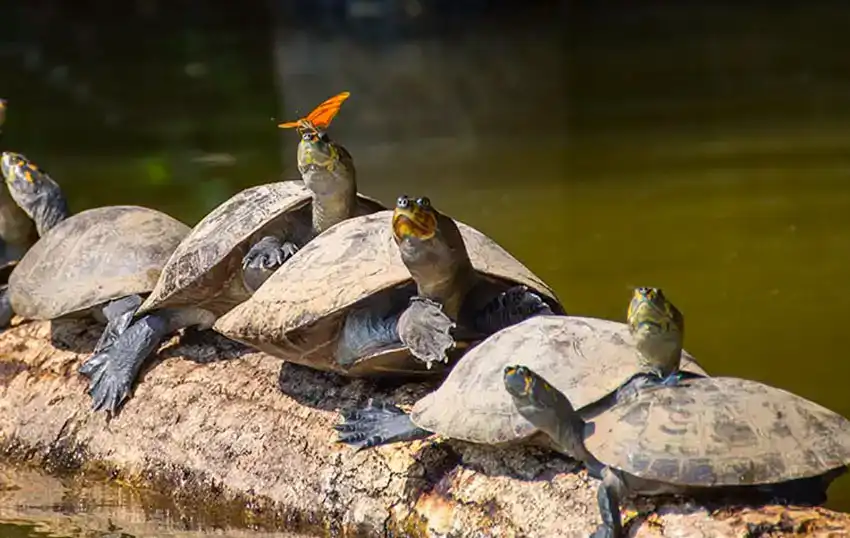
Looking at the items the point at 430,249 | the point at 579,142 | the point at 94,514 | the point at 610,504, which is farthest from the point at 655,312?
the point at 579,142

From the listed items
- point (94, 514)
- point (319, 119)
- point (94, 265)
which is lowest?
point (94, 514)

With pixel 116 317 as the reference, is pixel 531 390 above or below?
above

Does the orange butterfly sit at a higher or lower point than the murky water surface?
higher

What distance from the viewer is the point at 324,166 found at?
404 centimetres

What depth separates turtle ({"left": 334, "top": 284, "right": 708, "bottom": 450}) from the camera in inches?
122

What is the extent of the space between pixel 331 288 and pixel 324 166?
47cm

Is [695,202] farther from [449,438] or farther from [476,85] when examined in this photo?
[476,85]

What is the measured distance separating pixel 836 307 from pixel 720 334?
1.64 ft

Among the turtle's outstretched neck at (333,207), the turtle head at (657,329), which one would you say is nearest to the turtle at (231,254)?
the turtle's outstretched neck at (333,207)

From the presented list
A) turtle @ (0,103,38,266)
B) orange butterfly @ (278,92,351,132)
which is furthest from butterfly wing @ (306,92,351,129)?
turtle @ (0,103,38,266)

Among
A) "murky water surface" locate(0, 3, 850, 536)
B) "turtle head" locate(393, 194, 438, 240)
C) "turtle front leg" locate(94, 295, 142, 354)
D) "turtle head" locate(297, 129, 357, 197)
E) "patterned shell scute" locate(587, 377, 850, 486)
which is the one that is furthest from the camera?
"murky water surface" locate(0, 3, 850, 536)

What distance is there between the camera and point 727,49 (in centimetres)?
1358

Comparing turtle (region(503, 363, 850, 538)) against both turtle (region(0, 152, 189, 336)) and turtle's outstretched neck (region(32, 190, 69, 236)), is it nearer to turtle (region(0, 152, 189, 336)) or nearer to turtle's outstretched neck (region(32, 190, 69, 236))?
turtle (region(0, 152, 189, 336))

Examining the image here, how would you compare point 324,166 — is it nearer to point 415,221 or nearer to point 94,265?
point 415,221
